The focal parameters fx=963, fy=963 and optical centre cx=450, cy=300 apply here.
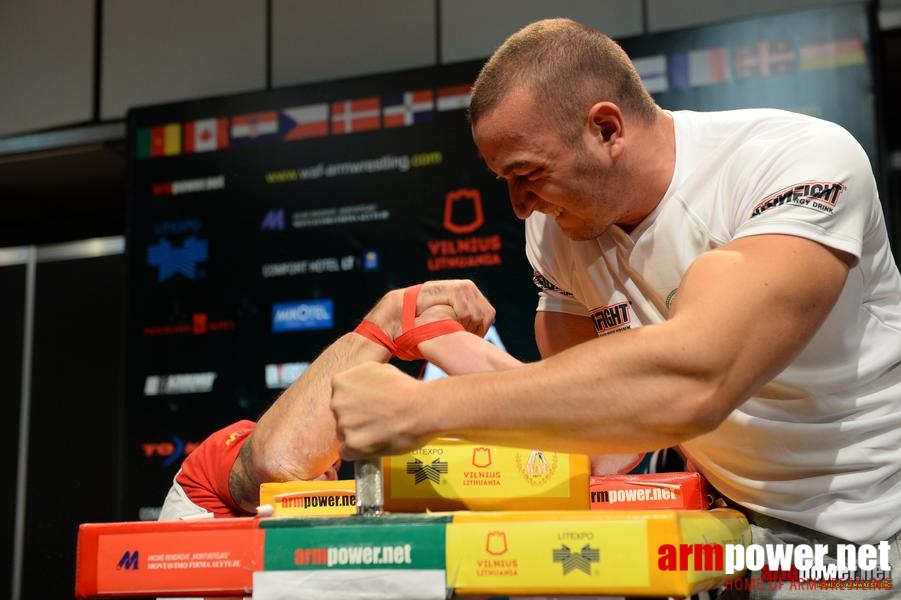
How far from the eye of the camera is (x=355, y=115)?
3592mm

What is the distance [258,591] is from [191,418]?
2.87 meters

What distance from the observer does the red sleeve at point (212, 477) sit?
179 cm

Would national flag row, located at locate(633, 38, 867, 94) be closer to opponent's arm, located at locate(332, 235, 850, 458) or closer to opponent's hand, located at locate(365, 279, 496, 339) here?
opponent's hand, located at locate(365, 279, 496, 339)

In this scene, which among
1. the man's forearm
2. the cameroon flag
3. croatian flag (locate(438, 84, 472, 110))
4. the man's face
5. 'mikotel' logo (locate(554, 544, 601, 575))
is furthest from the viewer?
the cameroon flag

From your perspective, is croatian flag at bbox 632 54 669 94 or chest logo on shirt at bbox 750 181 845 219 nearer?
chest logo on shirt at bbox 750 181 845 219

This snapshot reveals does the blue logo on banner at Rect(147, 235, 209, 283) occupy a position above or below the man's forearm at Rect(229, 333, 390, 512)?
above

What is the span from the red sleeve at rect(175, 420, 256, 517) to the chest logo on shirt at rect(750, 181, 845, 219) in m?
1.15

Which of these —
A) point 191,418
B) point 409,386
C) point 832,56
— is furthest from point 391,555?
point 191,418

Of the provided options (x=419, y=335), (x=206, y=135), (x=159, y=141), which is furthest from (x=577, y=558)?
(x=159, y=141)

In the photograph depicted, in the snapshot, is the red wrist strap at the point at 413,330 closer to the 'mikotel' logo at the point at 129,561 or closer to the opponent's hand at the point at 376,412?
the opponent's hand at the point at 376,412

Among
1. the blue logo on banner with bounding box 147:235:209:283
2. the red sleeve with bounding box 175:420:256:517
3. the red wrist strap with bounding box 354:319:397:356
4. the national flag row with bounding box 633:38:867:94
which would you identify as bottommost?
the red sleeve with bounding box 175:420:256:517

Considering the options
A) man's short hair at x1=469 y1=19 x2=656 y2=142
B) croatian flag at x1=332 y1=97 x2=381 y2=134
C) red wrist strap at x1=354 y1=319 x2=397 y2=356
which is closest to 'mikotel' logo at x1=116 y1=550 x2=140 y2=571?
man's short hair at x1=469 y1=19 x2=656 y2=142

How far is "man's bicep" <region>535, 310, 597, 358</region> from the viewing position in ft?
5.02

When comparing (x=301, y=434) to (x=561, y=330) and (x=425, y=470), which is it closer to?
(x=561, y=330)
